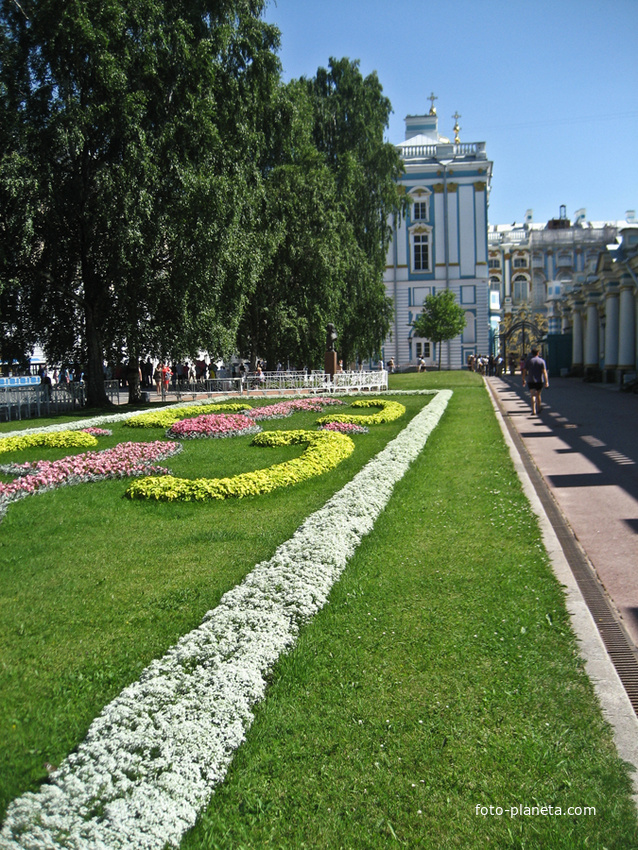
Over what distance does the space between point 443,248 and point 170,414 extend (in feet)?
138

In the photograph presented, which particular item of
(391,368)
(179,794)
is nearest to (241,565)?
(179,794)

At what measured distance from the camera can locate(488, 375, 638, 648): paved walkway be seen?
18.0 feet

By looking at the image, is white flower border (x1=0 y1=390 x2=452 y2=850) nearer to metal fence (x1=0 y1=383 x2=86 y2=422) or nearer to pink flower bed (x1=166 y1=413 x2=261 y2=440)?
pink flower bed (x1=166 y1=413 x2=261 y2=440)

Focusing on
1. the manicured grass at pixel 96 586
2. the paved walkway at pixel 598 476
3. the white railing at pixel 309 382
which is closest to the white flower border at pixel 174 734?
the manicured grass at pixel 96 586

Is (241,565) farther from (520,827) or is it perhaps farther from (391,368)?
(391,368)

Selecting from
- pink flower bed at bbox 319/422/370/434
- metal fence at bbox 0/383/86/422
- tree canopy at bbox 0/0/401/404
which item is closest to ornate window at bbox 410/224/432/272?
tree canopy at bbox 0/0/401/404

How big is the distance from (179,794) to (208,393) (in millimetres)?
25365

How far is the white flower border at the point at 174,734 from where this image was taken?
253 centimetres

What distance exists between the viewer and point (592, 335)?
34062 millimetres

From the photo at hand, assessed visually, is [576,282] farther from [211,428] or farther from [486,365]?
[211,428]

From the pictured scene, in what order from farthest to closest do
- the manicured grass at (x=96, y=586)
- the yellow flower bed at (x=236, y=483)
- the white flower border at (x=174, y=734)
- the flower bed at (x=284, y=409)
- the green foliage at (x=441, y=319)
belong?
the green foliage at (x=441, y=319) → the flower bed at (x=284, y=409) → the yellow flower bed at (x=236, y=483) → the manicured grass at (x=96, y=586) → the white flower border at (x=174, y=734)

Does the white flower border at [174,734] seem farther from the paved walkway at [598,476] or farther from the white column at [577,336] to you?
the white column at [577,336]

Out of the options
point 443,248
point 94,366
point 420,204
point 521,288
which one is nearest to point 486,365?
point 443,248

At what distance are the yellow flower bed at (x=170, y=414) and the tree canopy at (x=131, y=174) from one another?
232 cm
